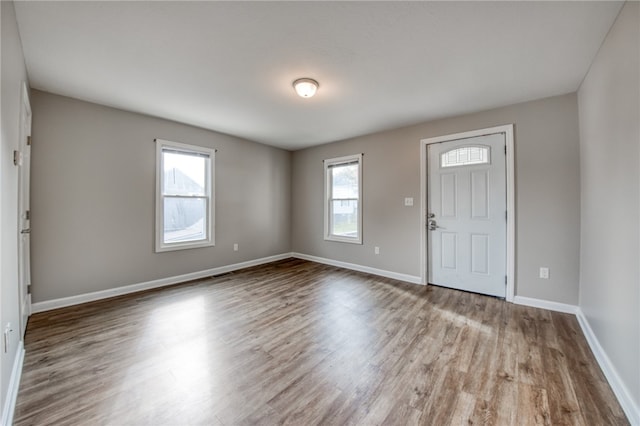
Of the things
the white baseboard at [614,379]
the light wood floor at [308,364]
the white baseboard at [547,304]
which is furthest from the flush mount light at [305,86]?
the white baseboard at [547,304]

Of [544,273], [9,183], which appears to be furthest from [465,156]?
[9,183]

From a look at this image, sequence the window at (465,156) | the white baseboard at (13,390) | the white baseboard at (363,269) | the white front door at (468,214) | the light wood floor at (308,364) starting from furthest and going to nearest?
the white baseboard at (363,269), the window at (465,156), the white front door at (468,214), the light wood floor at (308,364), the white baseboard at (13,390)

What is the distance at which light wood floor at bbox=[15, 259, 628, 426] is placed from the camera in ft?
4.95

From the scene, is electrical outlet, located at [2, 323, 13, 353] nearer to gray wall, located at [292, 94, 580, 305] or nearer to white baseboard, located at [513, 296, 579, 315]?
gray wall, located at [292, 94, 580, 305]

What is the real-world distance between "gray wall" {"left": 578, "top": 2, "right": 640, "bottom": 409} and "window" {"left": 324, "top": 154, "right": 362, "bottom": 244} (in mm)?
2964

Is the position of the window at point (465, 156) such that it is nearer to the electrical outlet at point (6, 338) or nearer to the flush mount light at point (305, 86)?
the flush mount light at point (305, 86)

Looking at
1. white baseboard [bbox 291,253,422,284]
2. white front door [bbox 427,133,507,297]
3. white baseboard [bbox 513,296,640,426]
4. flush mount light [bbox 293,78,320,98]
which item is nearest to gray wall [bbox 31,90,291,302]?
white baseboard [bbox 291,253,422,284]

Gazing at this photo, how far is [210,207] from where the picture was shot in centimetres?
436

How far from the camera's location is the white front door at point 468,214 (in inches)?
131

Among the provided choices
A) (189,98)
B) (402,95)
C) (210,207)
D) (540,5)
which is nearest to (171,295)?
(210,207)

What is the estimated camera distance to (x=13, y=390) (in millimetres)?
1576

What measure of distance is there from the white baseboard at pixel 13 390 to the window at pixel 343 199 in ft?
13.5

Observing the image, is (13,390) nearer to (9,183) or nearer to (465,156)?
(9,183)

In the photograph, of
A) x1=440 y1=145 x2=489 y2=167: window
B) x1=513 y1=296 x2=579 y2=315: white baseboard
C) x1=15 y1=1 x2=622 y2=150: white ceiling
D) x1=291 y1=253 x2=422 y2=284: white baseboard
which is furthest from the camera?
x1=291 y1=253 x2=422 y2=284: white baseboard
